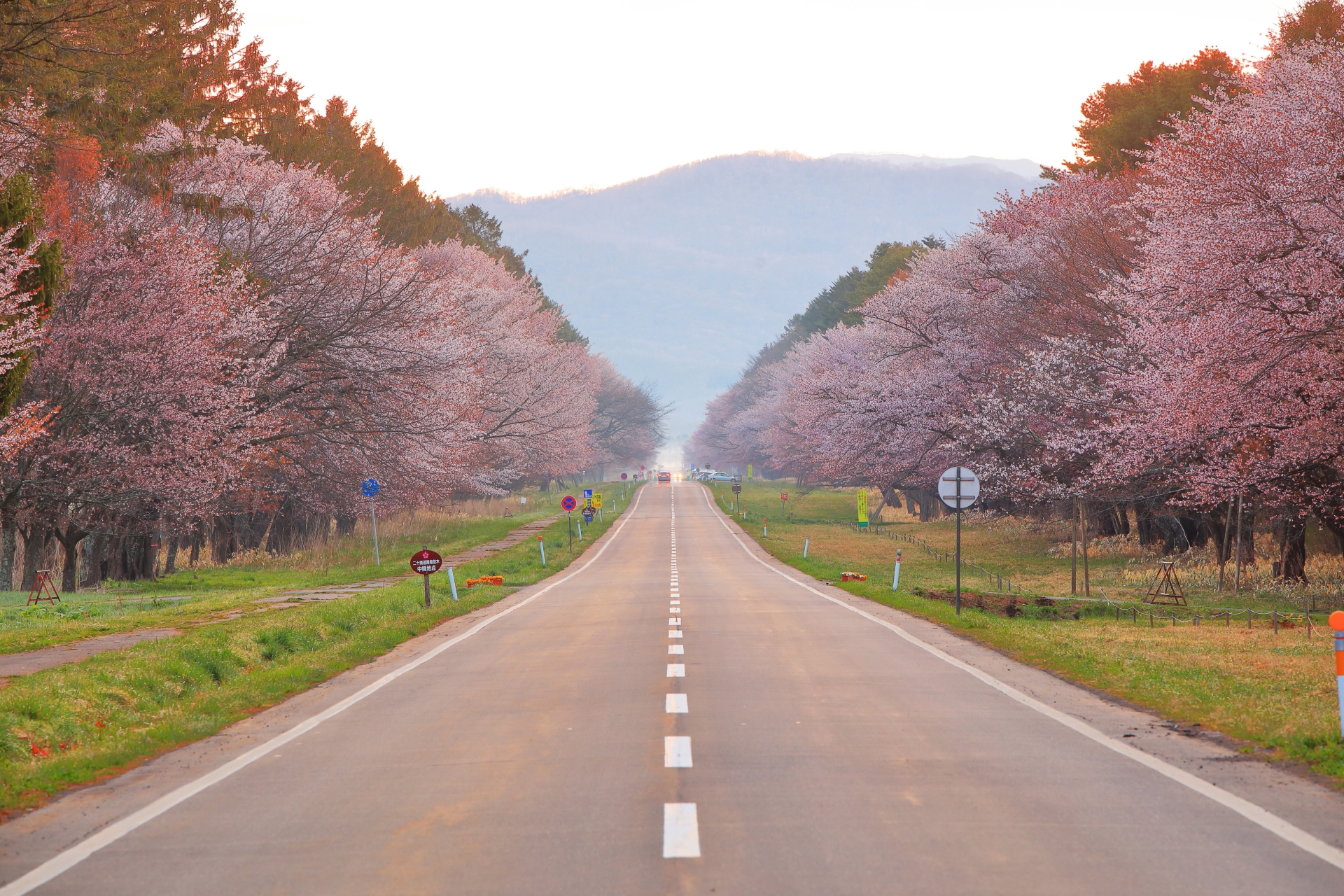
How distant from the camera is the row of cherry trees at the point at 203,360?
24109mm

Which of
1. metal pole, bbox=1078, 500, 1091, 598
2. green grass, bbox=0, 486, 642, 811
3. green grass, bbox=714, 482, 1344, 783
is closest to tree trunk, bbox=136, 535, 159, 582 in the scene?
green grass, bbox=0, 486, 642, 811

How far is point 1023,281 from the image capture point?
3981 cm

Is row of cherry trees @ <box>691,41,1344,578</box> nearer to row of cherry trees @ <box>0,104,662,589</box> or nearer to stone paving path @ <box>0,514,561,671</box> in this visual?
row of cherry trees @ <box>0,104,662,589</box>

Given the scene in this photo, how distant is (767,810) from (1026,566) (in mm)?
32082

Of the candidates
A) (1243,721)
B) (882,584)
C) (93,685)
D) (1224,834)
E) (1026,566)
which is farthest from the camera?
(1026,566)

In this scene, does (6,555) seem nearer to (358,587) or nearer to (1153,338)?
(358,587)

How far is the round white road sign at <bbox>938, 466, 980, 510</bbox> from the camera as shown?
62.7ft

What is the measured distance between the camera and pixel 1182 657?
1371 cm

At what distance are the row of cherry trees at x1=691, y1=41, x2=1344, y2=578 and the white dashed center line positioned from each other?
1578cm

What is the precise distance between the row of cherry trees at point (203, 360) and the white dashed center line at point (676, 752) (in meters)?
11.8

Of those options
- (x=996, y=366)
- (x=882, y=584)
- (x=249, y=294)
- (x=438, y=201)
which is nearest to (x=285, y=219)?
(x=249, y=294)

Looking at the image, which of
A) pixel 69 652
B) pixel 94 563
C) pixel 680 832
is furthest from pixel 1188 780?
pixel 94 563

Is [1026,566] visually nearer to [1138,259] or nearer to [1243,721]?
[1138,259]

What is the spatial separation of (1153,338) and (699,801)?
73.0 feet
